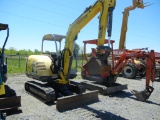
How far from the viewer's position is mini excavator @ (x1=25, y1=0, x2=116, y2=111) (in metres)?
6.14

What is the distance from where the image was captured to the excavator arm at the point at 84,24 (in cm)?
616

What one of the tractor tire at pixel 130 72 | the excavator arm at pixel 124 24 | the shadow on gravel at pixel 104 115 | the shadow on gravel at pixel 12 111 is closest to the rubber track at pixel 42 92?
the shadow on gravel at pixel 12 111

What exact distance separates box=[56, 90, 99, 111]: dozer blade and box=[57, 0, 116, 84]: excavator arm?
94 cm

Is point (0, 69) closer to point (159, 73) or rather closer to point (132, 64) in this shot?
point (132, 64)

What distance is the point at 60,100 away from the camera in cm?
557

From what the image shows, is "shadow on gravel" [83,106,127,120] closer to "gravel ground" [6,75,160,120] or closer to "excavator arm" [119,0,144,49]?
"gravel ground" [6,75,160,120]

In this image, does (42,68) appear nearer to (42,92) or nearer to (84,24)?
(42,92)

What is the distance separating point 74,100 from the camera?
595cm

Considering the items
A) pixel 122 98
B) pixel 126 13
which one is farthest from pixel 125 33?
pixel 122 98

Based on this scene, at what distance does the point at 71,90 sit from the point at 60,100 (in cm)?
179

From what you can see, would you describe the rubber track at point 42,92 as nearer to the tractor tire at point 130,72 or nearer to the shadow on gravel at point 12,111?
the shadow on gravel at point 12,111

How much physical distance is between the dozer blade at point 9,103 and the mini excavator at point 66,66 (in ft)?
3.32

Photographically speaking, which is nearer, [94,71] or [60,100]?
[60,100]

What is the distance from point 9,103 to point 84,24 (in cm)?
340
